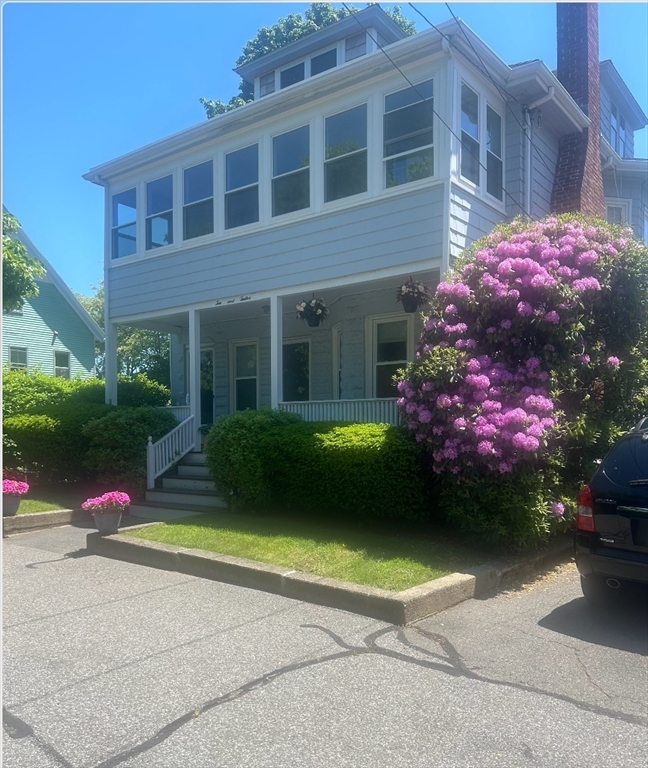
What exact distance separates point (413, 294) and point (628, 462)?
18.1 feet

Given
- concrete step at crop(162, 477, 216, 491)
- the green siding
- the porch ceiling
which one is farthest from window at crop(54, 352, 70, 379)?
concrete step at crop(162, 477, 216, 491)

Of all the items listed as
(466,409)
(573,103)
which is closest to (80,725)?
(466,409)

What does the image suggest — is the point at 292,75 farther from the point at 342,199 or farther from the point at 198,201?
the point at 342,199

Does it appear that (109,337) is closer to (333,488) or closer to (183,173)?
(183,173)

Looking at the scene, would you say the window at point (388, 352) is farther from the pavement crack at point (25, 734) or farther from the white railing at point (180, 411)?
the pavement crack at point (25, 734)

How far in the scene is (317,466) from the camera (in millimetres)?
8828

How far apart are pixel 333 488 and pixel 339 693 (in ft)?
14.9

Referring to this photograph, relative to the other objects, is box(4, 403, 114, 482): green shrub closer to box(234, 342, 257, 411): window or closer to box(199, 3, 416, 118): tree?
box(234, 342, 257, 411): window

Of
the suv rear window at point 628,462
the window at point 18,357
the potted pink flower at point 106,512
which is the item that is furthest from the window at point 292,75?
the suv rear window at point 628,462

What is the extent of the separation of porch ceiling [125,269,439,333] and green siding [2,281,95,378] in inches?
412

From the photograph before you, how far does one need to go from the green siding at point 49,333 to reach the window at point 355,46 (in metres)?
14.5

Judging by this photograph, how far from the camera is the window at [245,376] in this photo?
49.6ft

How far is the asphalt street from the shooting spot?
3.45 m

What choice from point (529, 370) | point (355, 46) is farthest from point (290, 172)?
point (355, 46)
